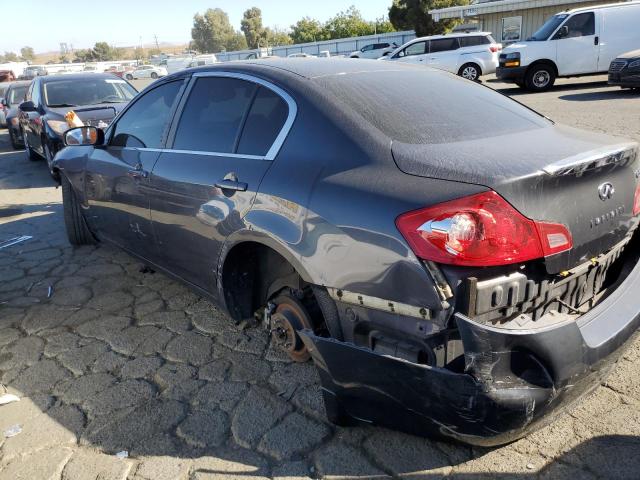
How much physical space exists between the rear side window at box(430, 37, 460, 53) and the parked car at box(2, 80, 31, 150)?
13287 millimetres

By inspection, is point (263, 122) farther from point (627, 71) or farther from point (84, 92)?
point (627, 71)

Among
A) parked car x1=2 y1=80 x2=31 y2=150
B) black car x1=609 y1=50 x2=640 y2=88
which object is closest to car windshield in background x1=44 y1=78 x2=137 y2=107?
parked car x1=2 y1=80 x2=31 y2=150

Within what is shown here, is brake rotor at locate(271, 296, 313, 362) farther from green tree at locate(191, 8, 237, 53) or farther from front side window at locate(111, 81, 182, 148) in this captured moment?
green tree at locate(191, 8, 237, 53)

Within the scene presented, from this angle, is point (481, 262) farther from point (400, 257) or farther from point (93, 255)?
point (93, 255)

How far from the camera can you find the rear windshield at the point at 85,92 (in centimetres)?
851

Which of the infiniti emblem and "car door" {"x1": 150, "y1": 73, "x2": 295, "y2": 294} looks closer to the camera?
the infiniti emblem

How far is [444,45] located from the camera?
1897 centimetres

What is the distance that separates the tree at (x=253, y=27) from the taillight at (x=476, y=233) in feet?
325

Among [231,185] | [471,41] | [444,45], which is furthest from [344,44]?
[231,185]

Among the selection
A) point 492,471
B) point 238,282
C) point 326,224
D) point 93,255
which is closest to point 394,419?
point 492,471

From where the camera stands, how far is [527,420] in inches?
73.4

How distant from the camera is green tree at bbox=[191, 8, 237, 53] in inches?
4343

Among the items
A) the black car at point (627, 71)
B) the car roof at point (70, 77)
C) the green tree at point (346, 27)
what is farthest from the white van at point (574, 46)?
the green tree at point (346, 27)

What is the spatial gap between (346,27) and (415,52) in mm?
36494
